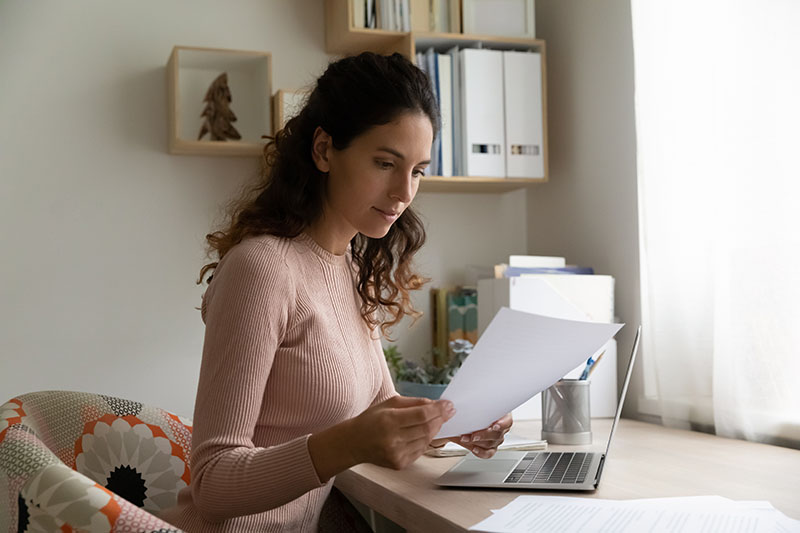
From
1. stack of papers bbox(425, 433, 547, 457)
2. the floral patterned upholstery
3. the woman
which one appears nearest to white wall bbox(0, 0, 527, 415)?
the floral patterned upholstery

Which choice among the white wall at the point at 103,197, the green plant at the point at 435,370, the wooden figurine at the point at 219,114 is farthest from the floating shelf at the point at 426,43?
the green plant at the point at 435,370

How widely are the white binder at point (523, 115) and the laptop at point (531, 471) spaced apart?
105cm

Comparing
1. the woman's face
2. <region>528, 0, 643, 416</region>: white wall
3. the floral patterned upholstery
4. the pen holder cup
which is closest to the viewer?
the floral patterned upholstery

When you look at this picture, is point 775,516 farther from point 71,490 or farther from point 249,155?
point 249,155

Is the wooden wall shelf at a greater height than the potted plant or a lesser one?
greater

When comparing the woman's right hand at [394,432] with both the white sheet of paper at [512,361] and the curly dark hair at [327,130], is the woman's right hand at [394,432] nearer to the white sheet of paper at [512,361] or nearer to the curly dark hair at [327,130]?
the white sheet of paper at [512,361]

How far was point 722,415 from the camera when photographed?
1.65 m

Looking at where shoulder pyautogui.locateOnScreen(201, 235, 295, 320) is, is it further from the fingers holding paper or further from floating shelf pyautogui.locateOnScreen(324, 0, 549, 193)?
floating shelf pyautogui.locateOnScreen(324, 0, 549, 193)

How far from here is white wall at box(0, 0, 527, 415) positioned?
2119mm

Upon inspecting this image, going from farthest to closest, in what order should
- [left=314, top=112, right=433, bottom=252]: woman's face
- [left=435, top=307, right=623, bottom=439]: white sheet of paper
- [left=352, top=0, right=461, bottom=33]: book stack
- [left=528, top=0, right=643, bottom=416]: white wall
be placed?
[left=352, top=0, right=461, bottom=33]: book stack, [left=528, top=0, right=643, bottom=416]: white wall, [left=314, top=112, right=433, bottom=252]: woman's face, [left=435, top=307, right=623, bottom=439]: white sheet of paper

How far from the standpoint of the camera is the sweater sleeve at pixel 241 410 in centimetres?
100

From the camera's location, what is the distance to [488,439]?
129cm

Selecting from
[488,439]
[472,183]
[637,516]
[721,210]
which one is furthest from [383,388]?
[472,183]

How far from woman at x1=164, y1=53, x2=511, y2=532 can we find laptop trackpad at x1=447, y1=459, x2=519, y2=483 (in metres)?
0.02
